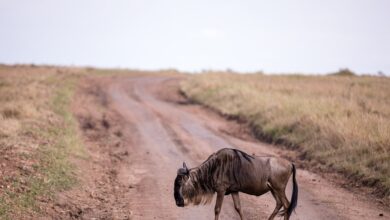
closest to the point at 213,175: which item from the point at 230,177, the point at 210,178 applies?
the point at 210,178

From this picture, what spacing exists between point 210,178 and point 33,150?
6881 mm

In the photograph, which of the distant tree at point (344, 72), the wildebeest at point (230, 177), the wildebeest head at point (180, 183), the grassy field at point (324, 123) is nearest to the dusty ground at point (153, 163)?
the grassy field at point (324, 123)

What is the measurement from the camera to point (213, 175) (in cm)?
925

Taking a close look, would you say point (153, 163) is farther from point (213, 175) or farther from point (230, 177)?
point (230, 177)

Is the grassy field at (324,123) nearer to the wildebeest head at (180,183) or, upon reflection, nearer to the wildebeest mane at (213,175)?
the wildebeest mane at (213,175)

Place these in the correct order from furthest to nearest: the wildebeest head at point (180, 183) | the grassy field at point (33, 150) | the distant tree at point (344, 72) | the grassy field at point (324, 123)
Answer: the distant tree at point (344, 72)
the grassy field at point (324, 123)
the grassy field at point (33, 150)
the wildebeest head at point (180, 183)

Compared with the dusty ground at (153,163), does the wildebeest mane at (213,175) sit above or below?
above

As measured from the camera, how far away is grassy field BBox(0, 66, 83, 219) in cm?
1074

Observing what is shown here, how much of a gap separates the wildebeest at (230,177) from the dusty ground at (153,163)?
1.63 metres

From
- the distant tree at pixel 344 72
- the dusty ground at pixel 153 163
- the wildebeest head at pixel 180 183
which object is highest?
the distant tree at pixel 344 72

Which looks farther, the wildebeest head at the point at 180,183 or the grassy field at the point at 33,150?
the grassy field at the point at 33,150

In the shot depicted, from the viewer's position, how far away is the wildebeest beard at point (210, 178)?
916 cm

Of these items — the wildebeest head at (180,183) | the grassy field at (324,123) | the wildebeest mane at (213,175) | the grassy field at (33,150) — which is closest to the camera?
the wildebeest head at (180,183)

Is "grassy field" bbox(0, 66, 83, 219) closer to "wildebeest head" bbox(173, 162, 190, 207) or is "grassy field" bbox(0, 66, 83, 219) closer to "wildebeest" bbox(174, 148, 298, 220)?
"wildebeest head" bbox(173, 162, 190, 207)
